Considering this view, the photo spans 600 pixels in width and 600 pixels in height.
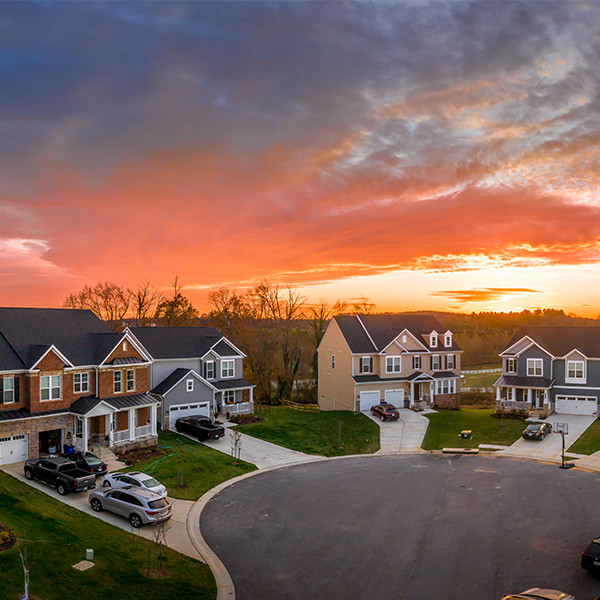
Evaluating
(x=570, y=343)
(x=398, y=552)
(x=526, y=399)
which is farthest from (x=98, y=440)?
(x=570, y=343)

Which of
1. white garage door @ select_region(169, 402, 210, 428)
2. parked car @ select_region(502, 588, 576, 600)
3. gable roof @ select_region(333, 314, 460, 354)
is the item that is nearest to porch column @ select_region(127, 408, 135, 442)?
white garage door @ select_region(169, 402, 210, 428)

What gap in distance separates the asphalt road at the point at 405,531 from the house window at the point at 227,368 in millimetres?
18487

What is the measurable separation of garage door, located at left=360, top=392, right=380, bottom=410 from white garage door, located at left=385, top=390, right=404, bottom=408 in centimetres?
135

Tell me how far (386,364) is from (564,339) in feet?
60.5

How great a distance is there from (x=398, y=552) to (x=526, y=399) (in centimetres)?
3730

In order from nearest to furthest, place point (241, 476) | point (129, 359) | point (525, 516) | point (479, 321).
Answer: point (525, 516)
point (241, 476)
point (129, 359)
point (479, 321)

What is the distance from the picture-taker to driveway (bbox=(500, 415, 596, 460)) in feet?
126

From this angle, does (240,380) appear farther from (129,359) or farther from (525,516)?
(525,516)

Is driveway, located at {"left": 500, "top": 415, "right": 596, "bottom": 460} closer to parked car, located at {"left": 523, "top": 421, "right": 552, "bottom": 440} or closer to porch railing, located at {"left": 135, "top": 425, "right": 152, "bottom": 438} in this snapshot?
parked car, located at {"left": 523, "top": 421, "right": 552, "bottom": 440}

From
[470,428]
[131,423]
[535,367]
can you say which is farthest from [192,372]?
[535,367]

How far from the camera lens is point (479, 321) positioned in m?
168

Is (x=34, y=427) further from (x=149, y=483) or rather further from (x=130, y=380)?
(x=149, y=483)

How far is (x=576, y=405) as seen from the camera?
4994cm

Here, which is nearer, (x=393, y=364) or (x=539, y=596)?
(x=539, y=596)
